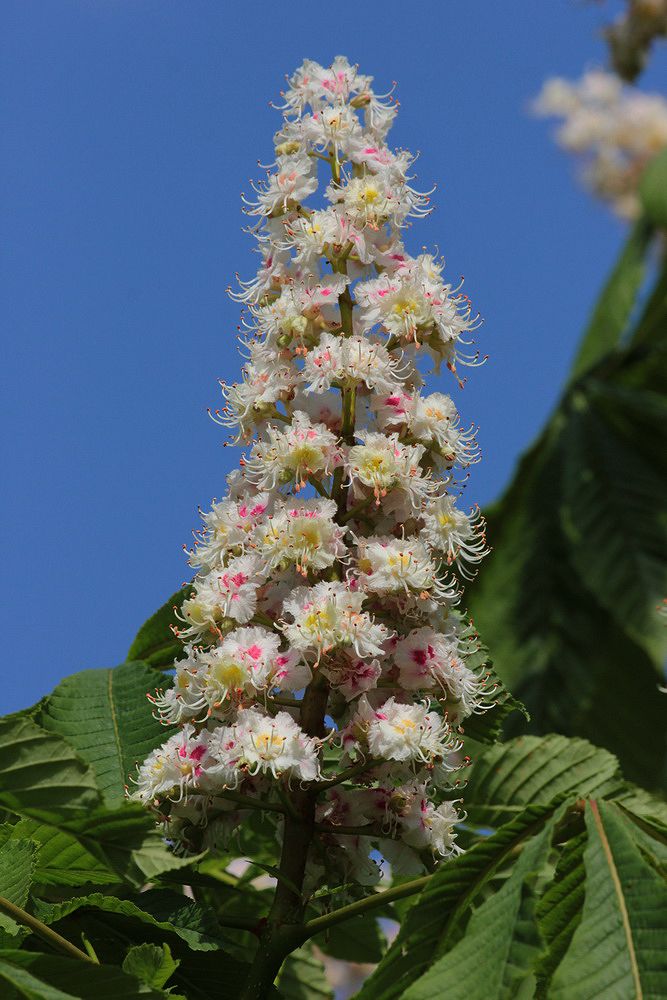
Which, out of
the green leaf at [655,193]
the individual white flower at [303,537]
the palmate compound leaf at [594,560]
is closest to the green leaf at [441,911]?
the individual white flower at [303,537]

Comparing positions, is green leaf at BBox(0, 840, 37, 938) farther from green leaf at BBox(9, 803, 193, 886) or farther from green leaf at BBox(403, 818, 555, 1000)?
green leaf at BBox(403, 818, 555, 1000)

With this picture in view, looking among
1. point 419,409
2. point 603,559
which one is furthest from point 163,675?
point 603,559

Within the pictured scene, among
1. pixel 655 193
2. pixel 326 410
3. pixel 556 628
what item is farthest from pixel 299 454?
pixel 655 193

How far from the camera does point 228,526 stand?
91.1 inches

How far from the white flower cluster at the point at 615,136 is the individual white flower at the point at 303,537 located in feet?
26.2

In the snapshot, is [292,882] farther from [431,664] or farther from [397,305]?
[397,305]

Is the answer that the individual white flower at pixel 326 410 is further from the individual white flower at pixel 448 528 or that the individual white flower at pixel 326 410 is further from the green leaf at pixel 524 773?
the green leaf at pixel 524 773

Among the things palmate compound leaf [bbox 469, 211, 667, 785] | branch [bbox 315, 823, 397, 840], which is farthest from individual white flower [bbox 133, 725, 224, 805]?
palmate compound leaf [bbox 469, 211, 667, 785]

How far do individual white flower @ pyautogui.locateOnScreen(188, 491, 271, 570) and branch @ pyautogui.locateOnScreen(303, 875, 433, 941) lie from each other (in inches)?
25.0

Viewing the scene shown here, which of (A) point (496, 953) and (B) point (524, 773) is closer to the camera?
(A) point (496, 953)

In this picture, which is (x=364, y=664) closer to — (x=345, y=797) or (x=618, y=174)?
(x=345, y=797)

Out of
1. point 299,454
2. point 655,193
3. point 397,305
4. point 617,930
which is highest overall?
point 655,193

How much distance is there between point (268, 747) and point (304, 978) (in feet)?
4.08

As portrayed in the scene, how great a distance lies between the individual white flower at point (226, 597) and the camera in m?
2.21
